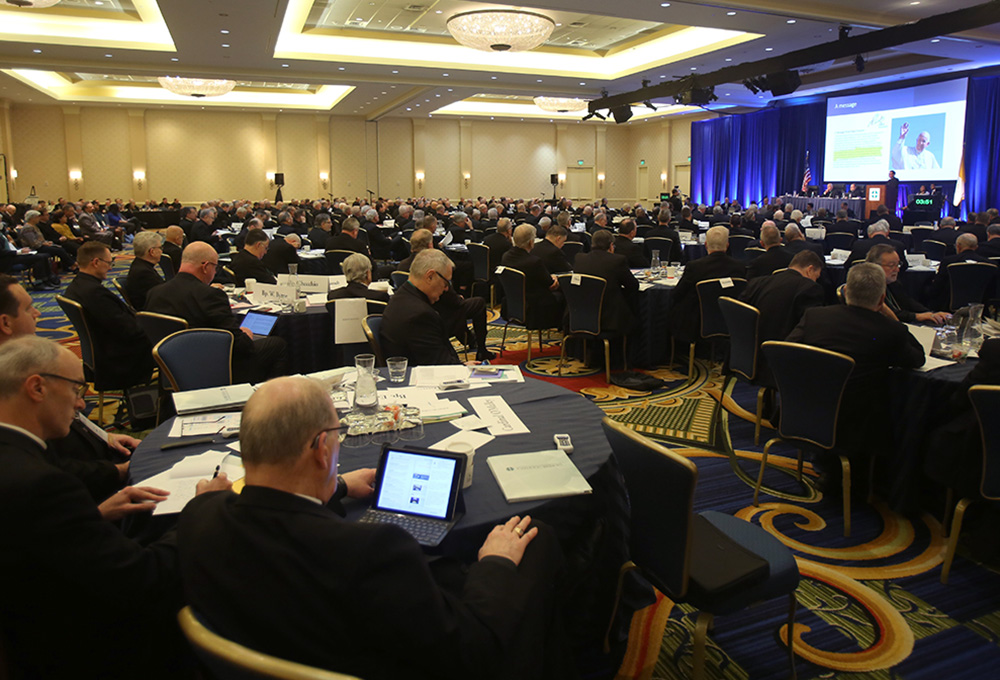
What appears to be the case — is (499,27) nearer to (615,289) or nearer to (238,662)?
(615,289)

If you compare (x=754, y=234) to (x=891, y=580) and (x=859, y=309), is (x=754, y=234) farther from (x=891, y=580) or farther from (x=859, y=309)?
(x=891, y=580)

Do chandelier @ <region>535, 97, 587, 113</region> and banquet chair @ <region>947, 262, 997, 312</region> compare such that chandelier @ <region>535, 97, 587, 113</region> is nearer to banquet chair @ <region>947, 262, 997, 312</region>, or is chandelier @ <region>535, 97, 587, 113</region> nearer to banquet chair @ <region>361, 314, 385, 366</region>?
banquet chair @ <region>947, 262, 997, 312</region>

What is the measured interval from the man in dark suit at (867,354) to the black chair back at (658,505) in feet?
5.50

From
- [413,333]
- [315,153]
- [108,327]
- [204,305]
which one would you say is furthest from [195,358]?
[315,153]

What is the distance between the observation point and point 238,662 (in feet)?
3.85

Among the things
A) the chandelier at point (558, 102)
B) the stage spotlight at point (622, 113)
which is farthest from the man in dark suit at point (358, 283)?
the chandelier at point (558, 102)

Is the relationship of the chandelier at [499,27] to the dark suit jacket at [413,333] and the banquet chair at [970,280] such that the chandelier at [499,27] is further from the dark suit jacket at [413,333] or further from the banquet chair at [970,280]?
the dark suit jacket at [413,333]

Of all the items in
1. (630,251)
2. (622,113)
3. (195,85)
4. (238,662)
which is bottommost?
(238,662)

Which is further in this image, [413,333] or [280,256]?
[280,256]

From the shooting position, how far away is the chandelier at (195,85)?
1523 cm

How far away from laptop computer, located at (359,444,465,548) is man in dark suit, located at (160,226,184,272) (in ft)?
21.4

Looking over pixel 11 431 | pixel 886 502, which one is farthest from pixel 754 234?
pixel 11 431

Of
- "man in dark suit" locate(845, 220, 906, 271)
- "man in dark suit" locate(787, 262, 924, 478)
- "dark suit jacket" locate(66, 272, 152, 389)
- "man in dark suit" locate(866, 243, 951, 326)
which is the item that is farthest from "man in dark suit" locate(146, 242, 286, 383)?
"man in dark suit" locate(845, 220, 906, 271)

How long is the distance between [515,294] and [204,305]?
9.71ft
